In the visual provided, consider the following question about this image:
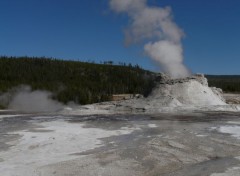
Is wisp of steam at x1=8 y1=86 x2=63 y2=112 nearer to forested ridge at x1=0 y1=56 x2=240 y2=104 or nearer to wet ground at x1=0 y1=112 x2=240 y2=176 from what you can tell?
forested ridge at x1=0 y1=56 x2=240 y2=104

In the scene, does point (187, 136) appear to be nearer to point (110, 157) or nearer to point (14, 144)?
point (110, 157)

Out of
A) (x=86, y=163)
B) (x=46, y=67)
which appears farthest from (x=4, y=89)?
(x=86, y=163)

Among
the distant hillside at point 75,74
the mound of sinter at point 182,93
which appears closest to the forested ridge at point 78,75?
the distant hillside at point 75,74

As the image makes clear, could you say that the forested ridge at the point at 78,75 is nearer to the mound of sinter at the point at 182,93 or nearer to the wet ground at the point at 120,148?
the mound of sinter at the point at 182,93

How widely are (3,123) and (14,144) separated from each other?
4687 millimetres

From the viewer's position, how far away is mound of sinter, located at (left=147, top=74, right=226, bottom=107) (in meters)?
20.8

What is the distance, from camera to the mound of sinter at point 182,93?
20.8 m

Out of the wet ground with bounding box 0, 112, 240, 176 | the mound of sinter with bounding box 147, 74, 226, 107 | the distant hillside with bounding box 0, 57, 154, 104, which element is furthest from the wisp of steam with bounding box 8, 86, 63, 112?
the wet ground with bounding box 0, 112, 240, 176

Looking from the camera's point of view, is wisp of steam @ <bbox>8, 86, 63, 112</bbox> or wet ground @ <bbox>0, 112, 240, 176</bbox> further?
wisp of steam @ <bbox>8, 86, 63, 112</bbox>

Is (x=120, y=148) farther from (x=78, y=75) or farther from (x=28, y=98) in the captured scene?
(x=78, y=75)

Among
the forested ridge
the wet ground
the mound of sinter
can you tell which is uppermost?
the forested ridge

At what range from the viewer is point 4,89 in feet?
164

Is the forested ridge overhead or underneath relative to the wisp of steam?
overhead

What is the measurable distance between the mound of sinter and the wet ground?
513cm
